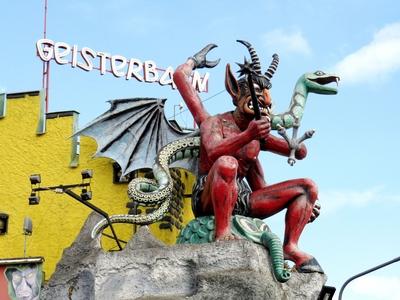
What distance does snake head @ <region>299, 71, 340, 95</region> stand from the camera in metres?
10.1

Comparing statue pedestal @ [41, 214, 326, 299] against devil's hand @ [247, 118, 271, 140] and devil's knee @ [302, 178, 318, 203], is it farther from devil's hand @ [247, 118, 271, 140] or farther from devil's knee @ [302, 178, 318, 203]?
devil's hand @ [247, 118, 271, 140]

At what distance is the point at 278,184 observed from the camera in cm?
949

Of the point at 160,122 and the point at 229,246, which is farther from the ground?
the point at 160,122

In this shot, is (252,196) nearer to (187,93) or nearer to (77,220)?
(187,93)

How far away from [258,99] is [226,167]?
34.2 inches

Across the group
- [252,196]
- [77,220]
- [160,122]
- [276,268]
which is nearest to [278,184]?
[252,196]

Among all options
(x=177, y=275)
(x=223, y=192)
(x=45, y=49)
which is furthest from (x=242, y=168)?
(x=45, y=49)

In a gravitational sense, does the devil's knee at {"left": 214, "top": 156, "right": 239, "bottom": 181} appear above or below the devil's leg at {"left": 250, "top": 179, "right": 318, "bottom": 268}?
above

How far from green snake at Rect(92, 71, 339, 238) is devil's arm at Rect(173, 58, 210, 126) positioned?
0.22 meters

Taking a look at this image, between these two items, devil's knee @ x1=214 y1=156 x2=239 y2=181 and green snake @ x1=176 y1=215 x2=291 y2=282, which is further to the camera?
devil's knee @ x1=214 y1=156 x2=239 y2=181

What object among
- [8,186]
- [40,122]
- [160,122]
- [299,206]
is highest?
[40,122]

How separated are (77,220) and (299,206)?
31.5 ft

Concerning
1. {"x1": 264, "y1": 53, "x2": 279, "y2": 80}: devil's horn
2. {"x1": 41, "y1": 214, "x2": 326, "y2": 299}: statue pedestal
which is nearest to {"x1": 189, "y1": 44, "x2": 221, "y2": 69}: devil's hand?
{"x1": 264, "y1": 53, "x2": 279, "y2": 80}: devil's horn

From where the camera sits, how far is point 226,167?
8.91 metres
